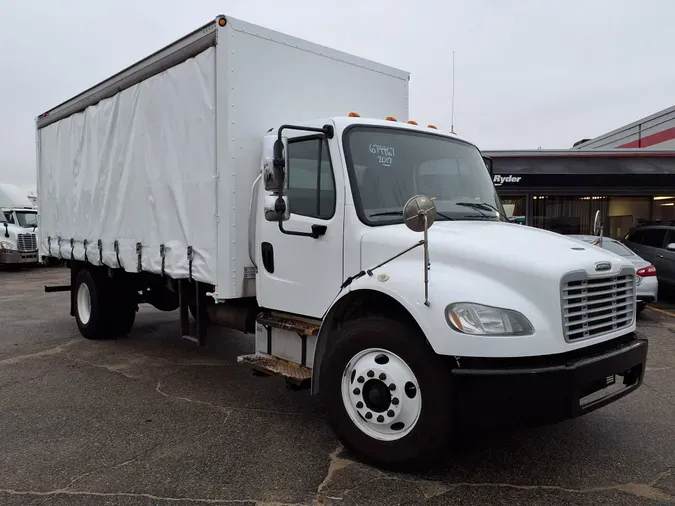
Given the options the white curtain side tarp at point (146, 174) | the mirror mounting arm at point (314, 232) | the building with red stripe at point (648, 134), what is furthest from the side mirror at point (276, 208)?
the building with red stripe at point (648, 134)

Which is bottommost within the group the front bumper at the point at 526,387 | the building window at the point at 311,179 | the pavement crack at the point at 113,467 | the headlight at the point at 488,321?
the pavement crack at the point at 113,467

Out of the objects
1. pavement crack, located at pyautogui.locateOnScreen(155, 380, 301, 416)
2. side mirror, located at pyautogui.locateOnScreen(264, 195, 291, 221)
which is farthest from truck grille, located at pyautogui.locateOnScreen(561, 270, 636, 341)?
pavement crack, located at pyautogui.locateOnScreen(155, 380, 301, 416)

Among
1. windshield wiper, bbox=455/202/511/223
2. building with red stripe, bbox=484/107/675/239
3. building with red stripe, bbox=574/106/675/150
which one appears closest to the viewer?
windshield wiper, bbox=455/202/511/223

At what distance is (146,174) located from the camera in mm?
6125

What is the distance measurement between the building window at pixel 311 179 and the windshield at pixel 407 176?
0.67 ft

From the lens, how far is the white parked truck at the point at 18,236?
19.5 meters

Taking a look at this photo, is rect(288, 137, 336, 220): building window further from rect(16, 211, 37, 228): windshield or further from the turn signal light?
rect(16, 211, 37, 228): windshield

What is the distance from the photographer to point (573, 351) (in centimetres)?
348

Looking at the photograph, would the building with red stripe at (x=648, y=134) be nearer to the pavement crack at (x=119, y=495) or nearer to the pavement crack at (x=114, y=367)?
the pavement crack at (x=114, y=367)

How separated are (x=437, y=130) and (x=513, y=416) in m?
2.66

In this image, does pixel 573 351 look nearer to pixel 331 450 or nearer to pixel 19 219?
pixel 331 450

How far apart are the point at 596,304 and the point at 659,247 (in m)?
9.79

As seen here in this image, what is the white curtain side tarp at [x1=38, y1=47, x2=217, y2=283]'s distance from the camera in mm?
5133

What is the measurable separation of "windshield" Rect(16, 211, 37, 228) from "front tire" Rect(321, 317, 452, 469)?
21058mm
